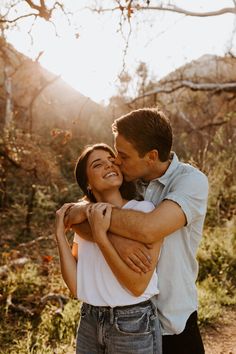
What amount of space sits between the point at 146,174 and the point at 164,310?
2.34 feet

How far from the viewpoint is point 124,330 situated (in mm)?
1907

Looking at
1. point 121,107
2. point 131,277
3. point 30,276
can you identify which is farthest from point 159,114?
point 121,107

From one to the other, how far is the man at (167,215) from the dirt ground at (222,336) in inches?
88.3

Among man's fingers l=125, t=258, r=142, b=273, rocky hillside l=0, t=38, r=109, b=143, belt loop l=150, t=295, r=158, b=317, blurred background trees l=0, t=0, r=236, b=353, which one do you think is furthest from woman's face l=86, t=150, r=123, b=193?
rocky hillside l=0, t=38, r=109, b=143

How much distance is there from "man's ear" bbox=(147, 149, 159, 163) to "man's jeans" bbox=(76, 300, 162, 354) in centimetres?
72

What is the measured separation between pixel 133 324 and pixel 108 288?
203mm

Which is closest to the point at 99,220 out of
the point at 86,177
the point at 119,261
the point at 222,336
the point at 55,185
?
the point at 119,261

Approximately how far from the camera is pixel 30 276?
19.6ft

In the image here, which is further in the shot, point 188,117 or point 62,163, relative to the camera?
point 188,117

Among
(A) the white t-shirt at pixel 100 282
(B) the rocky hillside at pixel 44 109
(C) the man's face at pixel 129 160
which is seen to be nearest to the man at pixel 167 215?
(C) the man's face at pixel 129 160

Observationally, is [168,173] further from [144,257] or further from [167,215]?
[144,257]

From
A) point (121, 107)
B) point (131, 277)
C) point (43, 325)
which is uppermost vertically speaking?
Result: point (121, 107)

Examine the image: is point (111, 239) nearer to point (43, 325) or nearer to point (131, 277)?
point (131, 277)

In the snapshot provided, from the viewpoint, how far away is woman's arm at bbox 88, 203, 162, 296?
190 centimetres
